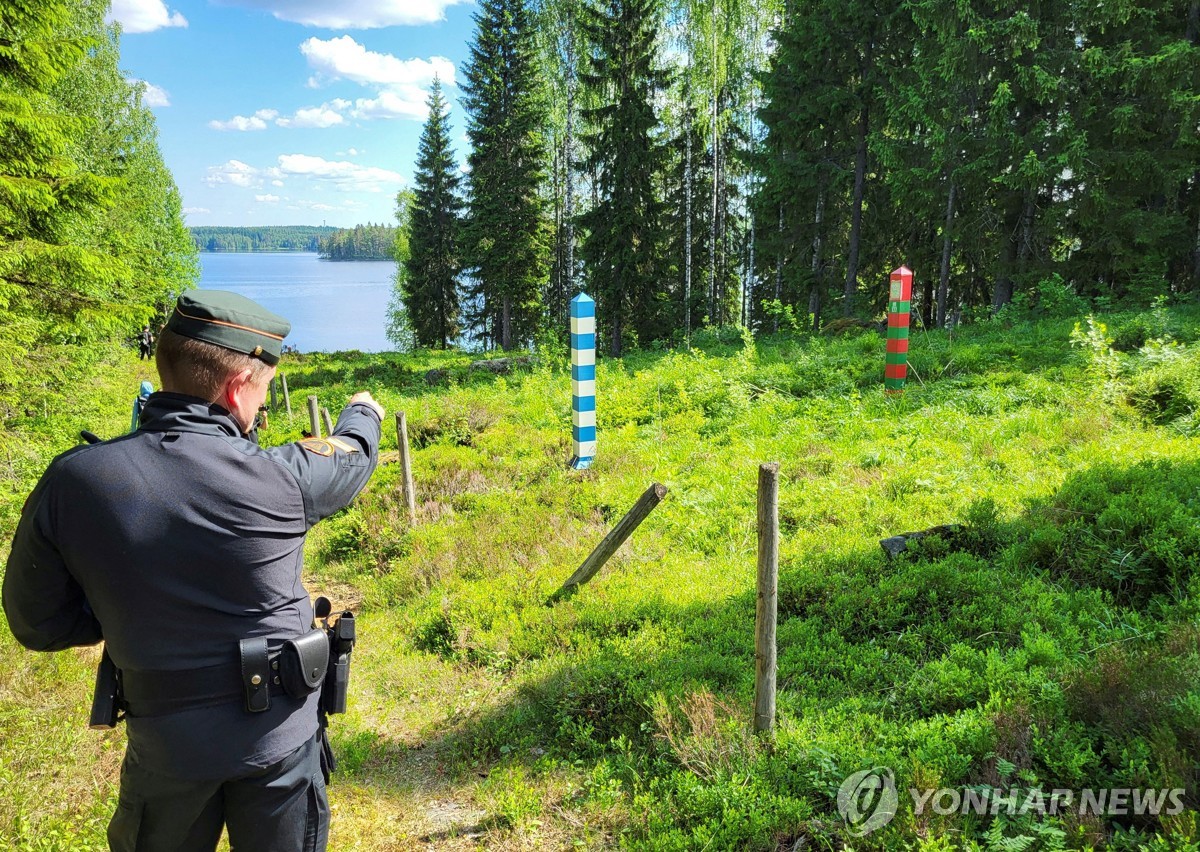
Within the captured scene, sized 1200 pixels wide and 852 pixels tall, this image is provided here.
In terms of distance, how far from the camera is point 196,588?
1856mm

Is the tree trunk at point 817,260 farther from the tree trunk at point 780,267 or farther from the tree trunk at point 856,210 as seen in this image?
the tree trunk at point 856,210

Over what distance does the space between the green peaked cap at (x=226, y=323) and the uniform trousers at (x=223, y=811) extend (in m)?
1.29

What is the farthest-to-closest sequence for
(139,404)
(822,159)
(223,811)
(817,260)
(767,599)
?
(817,260) → (822,159) → (767,599) → (139,404) → (223,811)

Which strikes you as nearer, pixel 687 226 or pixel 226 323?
pixel 226 323

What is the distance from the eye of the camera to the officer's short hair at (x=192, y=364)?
6.48 feet

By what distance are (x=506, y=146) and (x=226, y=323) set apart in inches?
1167

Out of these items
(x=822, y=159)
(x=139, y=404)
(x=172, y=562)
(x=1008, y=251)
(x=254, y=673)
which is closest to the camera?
(x=172, y=562)

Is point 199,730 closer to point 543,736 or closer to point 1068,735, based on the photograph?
point 543,736

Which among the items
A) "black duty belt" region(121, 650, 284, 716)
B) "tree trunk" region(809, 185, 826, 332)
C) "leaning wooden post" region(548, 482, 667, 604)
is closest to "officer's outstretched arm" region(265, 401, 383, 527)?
"black duty belt" region(121, 650, 284, 716)

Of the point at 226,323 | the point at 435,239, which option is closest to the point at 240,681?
the point at 226,323

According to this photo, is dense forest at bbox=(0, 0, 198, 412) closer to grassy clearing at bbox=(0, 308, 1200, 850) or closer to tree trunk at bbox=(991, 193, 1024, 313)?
grassy clearing at bbox=(0, 308, 1200, 850)

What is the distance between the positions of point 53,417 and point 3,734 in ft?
20.4

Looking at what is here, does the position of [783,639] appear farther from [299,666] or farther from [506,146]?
[506,146]

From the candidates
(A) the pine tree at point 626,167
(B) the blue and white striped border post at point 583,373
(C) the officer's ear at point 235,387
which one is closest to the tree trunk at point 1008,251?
(A) the pine tree at point 626,167
